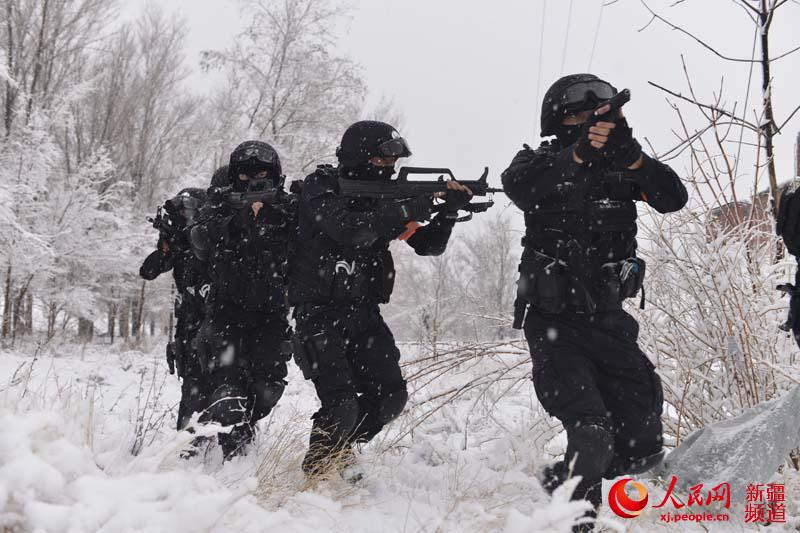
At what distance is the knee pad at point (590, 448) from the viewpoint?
2268mm

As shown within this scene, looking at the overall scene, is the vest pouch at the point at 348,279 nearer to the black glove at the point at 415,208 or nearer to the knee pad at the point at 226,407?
the black glove at the point at 415,208

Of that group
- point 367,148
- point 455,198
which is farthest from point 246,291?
point 455,198

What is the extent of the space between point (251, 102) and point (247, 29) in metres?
1.66

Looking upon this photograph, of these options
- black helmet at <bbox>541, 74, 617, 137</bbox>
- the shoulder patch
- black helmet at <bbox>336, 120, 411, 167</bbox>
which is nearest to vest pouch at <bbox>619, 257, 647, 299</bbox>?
black helmet at <bbox>541, 74, 617, 137</bbox>

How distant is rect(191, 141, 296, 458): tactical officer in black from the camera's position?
11.9 feet

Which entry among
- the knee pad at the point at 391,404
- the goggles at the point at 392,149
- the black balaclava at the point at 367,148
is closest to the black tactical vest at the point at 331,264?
the black balaclava at the point at 367,148

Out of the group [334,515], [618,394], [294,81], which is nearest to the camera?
[334,515]

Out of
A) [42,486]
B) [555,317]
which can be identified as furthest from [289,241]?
[42,486]

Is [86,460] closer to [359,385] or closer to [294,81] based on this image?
[359,385]

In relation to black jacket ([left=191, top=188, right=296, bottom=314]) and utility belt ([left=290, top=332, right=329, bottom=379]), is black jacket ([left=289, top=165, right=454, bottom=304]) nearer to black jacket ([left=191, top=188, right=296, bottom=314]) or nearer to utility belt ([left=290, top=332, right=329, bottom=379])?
utility belt ([left=290, top=332, right=329, bottom=379])

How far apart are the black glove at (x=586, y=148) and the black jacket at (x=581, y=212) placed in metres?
0.07

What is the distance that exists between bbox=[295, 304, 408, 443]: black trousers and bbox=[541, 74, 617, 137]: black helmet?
1.31 m

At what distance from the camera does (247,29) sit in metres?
14.4

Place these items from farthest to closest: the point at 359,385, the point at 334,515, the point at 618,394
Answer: the point at 359,385 < the point at 618,394 < the point at 334,515
